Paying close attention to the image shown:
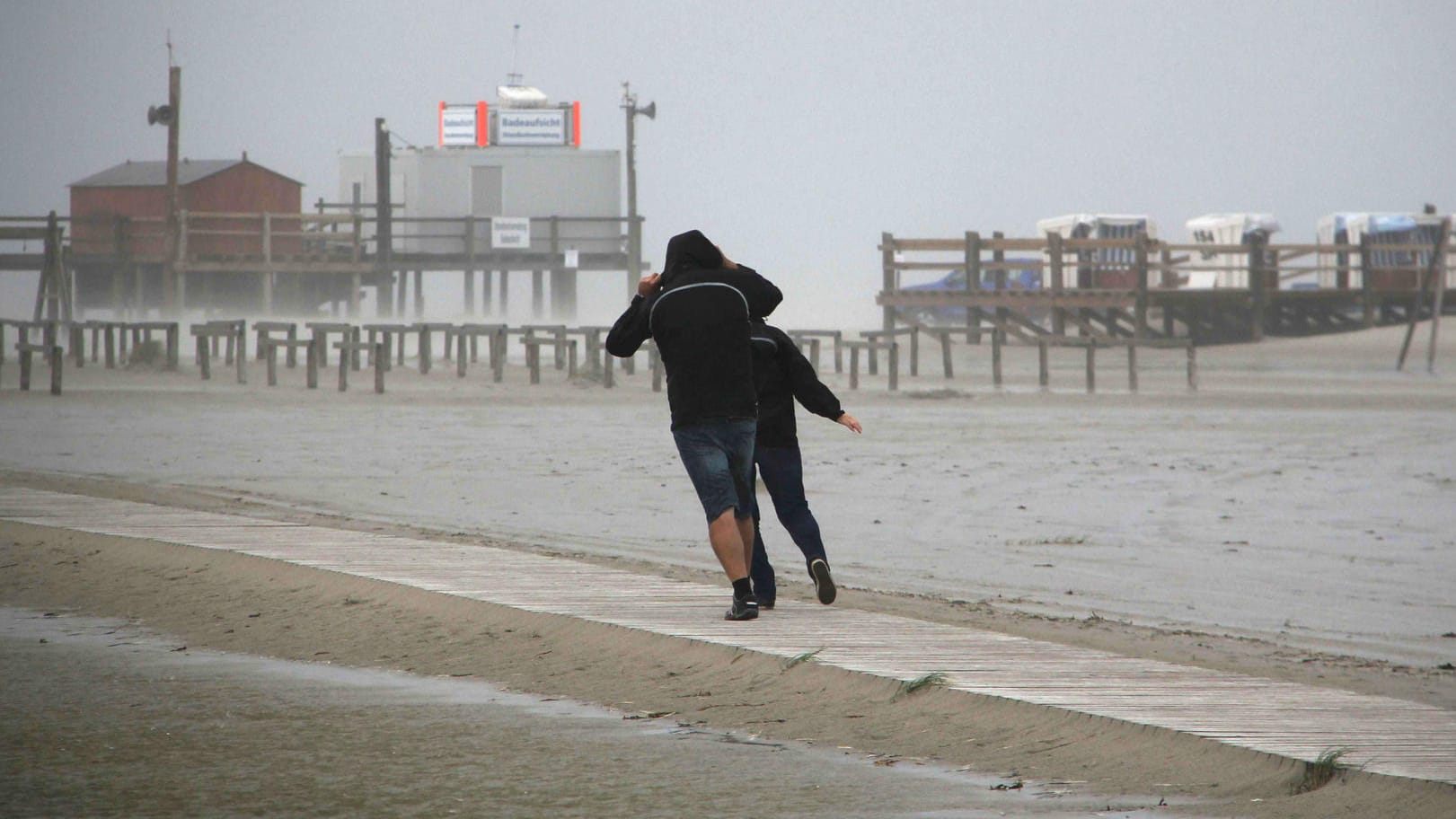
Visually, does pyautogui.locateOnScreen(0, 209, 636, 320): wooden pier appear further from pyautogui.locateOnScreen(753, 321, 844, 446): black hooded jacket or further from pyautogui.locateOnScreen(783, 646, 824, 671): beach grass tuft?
pyautogui.locateOnScreen(783, 646, 824, 671): beach grass tuft

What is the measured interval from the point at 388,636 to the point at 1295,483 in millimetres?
9309

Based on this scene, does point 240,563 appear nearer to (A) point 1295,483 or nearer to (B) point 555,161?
(A) point 1295,483

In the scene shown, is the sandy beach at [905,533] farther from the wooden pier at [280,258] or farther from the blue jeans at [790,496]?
the wooden pier at [280,258]

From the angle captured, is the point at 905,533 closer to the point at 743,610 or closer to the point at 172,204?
the point at 743,610

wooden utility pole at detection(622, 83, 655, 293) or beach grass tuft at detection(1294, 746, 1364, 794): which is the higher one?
wooden utility pole at detection(622, 83, 655, 293)

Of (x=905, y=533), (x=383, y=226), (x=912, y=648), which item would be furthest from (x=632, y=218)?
(x=912, y=648)

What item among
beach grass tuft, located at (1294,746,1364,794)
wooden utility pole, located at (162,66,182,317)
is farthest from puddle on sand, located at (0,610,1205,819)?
wooden utility pole, located at (162,66,182,317)

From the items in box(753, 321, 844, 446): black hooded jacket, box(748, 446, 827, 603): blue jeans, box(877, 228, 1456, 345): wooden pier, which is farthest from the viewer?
box(877, 228, 1456, 345): wooden pier

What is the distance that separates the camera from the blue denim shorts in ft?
22.9

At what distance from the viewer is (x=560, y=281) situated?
51.9m

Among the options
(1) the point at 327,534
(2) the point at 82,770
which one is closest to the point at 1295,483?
(1) the point at 327,534

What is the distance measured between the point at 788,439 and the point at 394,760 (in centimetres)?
266

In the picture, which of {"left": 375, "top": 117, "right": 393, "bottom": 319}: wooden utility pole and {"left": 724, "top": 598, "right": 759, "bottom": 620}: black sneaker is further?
{"left": 375, "top": 117, "right": 393, "bottom": 319}: wooden utility pole

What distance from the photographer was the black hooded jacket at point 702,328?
6.91 metres
